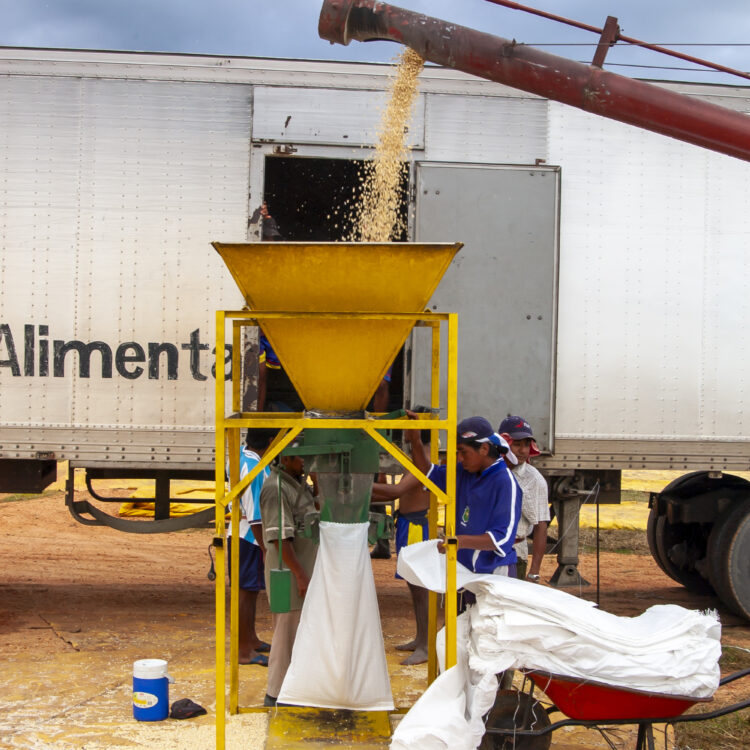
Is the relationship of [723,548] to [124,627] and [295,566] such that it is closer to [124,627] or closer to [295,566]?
[295,566]

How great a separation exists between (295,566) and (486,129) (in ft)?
11.6

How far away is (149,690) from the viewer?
444 cm

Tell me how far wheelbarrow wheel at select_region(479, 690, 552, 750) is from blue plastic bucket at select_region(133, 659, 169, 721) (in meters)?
1.70

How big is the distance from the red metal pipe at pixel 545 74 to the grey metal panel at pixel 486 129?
114 cm

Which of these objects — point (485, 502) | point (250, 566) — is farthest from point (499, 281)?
point (250, 566)

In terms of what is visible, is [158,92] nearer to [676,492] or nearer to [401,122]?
[401,122]

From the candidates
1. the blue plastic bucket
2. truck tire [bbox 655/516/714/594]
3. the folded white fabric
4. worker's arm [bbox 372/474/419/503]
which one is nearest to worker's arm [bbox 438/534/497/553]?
the folded white fabric

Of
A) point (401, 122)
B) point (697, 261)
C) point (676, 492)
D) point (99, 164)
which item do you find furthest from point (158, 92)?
point (676, 492)

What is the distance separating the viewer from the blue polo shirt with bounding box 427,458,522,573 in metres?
4.15

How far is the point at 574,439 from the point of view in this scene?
625 centimetres

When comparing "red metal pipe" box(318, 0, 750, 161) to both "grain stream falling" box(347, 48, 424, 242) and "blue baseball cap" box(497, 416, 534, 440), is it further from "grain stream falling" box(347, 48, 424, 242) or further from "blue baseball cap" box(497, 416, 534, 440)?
"blue baseball cap" box(497, 416, 534, 440)

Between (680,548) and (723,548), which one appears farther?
(680,548)

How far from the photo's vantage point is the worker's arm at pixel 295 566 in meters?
4.35

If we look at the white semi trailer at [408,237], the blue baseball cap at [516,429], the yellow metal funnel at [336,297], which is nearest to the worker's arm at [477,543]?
the yellow metal funnel at [336,297]
